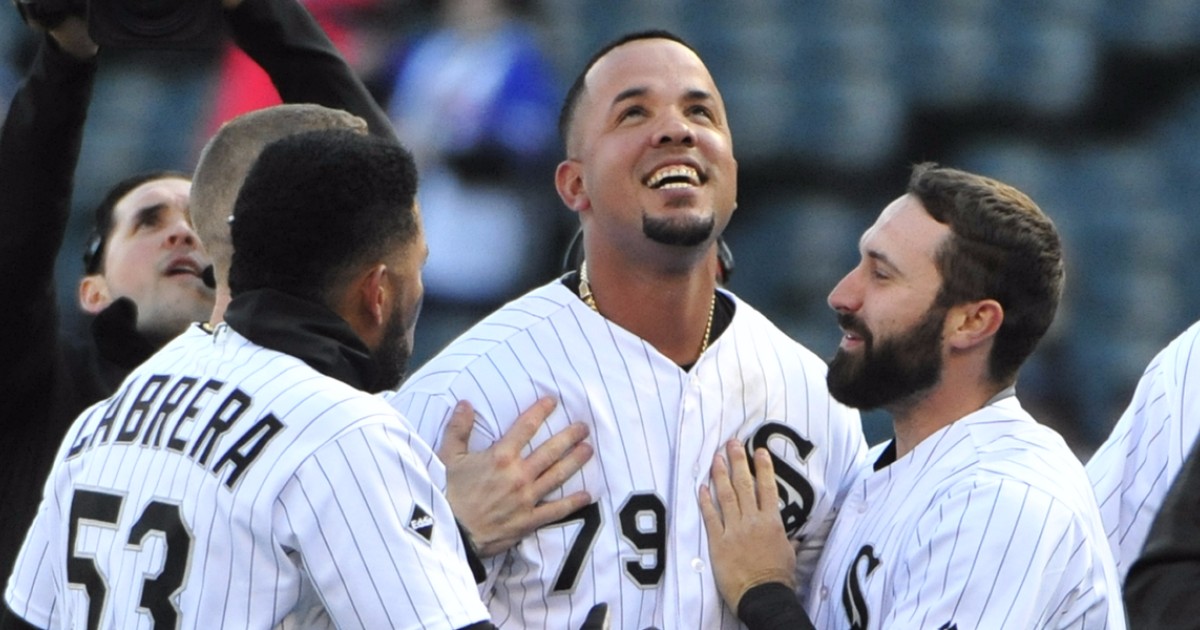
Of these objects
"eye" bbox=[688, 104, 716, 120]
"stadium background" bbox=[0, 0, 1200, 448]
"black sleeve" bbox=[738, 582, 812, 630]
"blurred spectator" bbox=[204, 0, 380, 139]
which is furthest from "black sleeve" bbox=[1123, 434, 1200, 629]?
"blurred spectator" bbox=[204, 0, 380, 139]

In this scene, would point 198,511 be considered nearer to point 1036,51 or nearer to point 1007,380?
point 1007,380

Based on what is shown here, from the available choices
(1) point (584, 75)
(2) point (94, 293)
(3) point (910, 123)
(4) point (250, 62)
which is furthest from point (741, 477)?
(3) point (910, 123)

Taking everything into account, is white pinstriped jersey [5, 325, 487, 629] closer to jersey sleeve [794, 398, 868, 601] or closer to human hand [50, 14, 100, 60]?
human hand [50, 14, 100, 60]

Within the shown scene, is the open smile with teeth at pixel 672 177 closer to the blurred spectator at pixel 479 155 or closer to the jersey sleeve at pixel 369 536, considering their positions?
the jersey sleeve at pixel 369 536

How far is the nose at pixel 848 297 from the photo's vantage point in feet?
9.87

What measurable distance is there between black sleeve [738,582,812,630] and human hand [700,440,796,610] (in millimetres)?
22

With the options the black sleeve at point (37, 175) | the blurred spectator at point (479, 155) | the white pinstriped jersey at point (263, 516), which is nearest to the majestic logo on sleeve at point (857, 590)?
the white pinstriped jersey at point (263, 516)

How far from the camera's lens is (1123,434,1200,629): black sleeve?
176cm

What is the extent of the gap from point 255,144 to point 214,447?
56 centimetres

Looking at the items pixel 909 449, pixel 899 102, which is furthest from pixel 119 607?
pixel 899 102

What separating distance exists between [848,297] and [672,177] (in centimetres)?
34

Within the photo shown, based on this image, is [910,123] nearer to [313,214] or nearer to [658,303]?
[658,303]

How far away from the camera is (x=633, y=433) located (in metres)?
2.97

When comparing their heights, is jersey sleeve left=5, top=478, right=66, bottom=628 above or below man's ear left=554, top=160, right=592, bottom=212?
below
